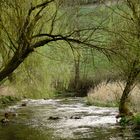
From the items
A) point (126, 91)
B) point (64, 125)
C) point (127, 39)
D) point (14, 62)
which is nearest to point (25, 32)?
point (14, 62)

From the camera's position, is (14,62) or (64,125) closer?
(14,62)

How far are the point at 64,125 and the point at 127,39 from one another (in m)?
9.86

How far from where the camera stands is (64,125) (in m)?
20.8

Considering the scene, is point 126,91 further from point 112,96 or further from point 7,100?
point 7,100

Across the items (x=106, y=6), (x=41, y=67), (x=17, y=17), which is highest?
(x=106, y=6)

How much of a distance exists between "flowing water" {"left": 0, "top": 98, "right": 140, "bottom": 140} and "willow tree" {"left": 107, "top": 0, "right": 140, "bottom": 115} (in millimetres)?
2301

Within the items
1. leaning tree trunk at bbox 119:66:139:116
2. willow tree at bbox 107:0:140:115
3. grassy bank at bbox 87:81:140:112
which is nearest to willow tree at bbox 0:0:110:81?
willow tree at bbox 107:0:140:115

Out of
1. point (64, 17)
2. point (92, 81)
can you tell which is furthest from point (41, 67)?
point (92, 81)

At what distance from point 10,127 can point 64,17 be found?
26.9ft

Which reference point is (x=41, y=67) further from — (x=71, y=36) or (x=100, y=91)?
(x=100, y=91)

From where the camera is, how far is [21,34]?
11898mm

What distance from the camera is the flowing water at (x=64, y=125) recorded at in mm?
17125

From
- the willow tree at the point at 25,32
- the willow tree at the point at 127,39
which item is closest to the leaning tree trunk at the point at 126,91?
the willow tree at the point at 127,39

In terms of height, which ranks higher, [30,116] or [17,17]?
[17,17]
